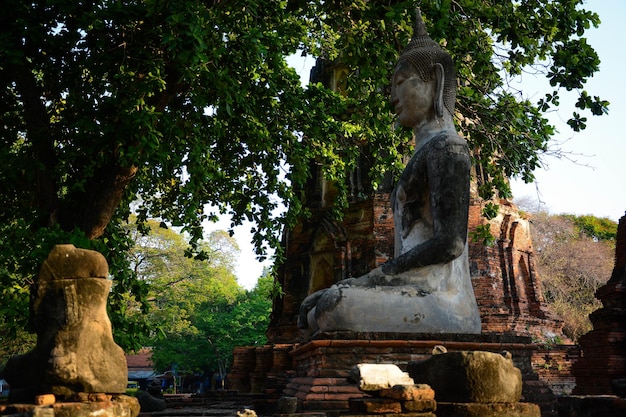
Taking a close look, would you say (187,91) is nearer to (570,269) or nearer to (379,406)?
(379,406)

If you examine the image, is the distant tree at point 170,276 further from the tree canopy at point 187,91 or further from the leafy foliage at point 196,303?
the tree canopy at point 187,91

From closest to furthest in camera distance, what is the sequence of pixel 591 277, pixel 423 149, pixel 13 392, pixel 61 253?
pixel 61 253, pixel 13 392, pixel 423 149, pixel 591 277

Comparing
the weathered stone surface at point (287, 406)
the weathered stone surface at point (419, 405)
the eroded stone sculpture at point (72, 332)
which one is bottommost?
the weathered stone surface at point (287, 406)

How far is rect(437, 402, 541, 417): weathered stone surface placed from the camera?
257 cm

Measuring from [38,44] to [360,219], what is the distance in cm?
858

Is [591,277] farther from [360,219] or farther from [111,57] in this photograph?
[111,57]

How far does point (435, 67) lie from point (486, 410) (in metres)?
3.25

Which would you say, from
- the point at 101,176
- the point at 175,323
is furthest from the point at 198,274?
the point at 101,176

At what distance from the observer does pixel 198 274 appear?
78.1 ft

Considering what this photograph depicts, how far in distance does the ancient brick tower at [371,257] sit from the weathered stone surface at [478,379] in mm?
9822

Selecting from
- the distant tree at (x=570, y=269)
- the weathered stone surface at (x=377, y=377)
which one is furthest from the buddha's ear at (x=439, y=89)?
the distant tree at (x=570, y=269)

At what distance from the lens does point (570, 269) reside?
28.4 metres

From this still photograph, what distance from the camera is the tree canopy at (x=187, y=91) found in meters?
5.54

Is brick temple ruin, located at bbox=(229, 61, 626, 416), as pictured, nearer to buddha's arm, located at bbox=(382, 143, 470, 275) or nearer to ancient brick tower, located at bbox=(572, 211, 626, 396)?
ancient brick tower, located at bbox=(572, 211, 626, 396)
